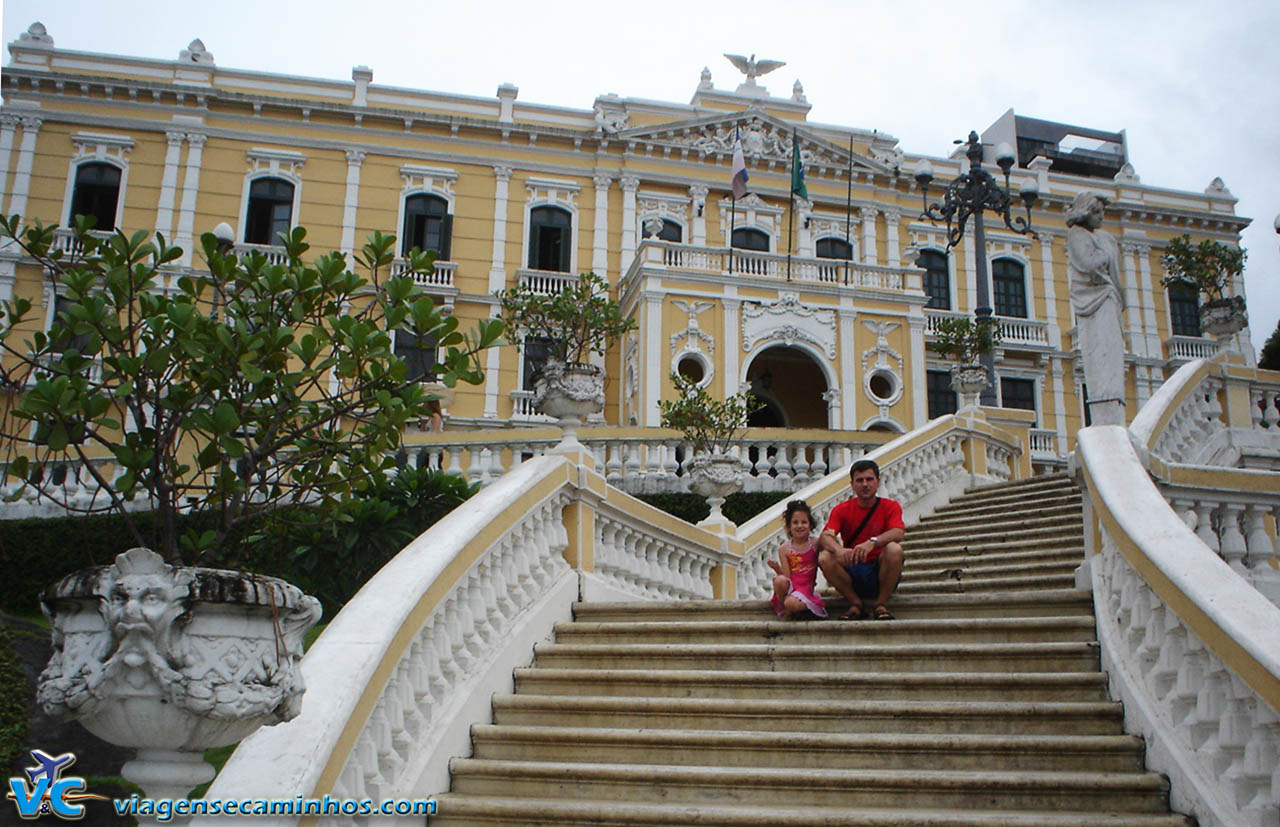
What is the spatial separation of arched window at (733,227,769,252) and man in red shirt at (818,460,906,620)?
2011 centimetres

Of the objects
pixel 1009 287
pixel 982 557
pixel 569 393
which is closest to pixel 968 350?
pixel 1009 287

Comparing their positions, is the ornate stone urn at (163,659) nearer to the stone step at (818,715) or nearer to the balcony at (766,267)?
the stone step at (818,715)

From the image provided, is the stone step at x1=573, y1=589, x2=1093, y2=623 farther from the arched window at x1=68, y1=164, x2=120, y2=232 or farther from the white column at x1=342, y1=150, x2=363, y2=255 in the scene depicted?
the arched window at x1=68, y1=164, x2=120, y2=232

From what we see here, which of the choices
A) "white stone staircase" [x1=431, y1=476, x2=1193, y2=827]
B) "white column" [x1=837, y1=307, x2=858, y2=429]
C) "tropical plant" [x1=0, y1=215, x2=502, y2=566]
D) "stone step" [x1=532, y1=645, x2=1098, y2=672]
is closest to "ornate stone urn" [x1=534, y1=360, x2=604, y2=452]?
"white stone staircase" [x1=431, y1=476, x2=1193, y2=827]

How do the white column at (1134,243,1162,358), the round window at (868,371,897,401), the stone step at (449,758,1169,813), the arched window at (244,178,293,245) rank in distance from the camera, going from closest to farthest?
the stone step at (449,758,1169,813), the round window at (868,371,897,401), the arched window at (244,178,293,245), the white column at (1134,243,1162,358)

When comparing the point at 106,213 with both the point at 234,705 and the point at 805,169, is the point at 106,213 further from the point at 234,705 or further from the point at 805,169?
the point at 234,705

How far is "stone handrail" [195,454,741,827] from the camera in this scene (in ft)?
12.5

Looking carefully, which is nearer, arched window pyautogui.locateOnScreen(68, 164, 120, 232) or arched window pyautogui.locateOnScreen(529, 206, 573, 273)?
arched window pyautogui.locateOnScreen(68, 164, 120, 232)

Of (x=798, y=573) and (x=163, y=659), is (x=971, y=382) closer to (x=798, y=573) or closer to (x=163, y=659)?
(x=798, y=573)

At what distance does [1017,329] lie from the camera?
27.5m

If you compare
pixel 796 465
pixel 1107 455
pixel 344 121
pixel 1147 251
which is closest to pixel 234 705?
pixel 1107 455

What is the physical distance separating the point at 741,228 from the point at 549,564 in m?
20.6

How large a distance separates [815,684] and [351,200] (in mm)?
21812

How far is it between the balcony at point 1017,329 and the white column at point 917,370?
4.11 m
